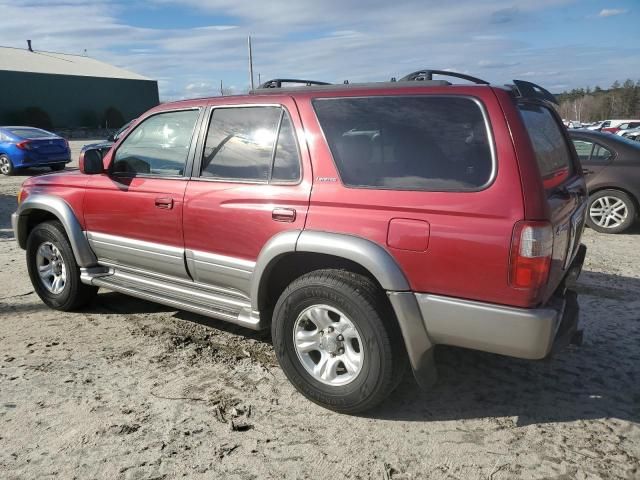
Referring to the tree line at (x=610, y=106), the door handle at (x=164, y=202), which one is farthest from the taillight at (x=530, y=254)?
the tree line at (x=610, y=106)

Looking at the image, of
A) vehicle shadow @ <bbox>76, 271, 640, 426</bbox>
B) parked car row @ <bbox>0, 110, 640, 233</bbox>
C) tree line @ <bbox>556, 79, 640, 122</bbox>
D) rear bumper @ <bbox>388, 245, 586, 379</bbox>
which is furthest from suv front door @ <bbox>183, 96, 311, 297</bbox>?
tree line @ <bbox>556, 79, 640, 122</bbox>

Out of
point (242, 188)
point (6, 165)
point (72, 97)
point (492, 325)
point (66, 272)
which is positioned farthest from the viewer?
point (72, 97)

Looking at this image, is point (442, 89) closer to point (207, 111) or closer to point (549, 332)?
point (549, 332)

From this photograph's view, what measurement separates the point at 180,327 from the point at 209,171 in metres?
1.48

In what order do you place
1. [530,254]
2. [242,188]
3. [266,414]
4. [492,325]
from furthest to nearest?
[242,188] → [266,414] → [492,325] → [530,254]

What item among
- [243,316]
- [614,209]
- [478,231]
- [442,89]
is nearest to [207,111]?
[243,316]

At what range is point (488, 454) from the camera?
8.95 feet

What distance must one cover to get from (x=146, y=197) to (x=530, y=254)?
2674 mm

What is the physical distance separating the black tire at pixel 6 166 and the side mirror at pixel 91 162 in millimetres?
12326

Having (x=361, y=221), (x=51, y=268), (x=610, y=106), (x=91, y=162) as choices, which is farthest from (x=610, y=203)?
(x=610, y=106)

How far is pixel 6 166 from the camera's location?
1475 cm

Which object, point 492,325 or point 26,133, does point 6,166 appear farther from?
point 492,325

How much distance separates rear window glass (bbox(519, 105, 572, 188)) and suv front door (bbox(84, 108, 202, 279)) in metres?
2.20

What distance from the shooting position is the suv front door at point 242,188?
3.20 meters
